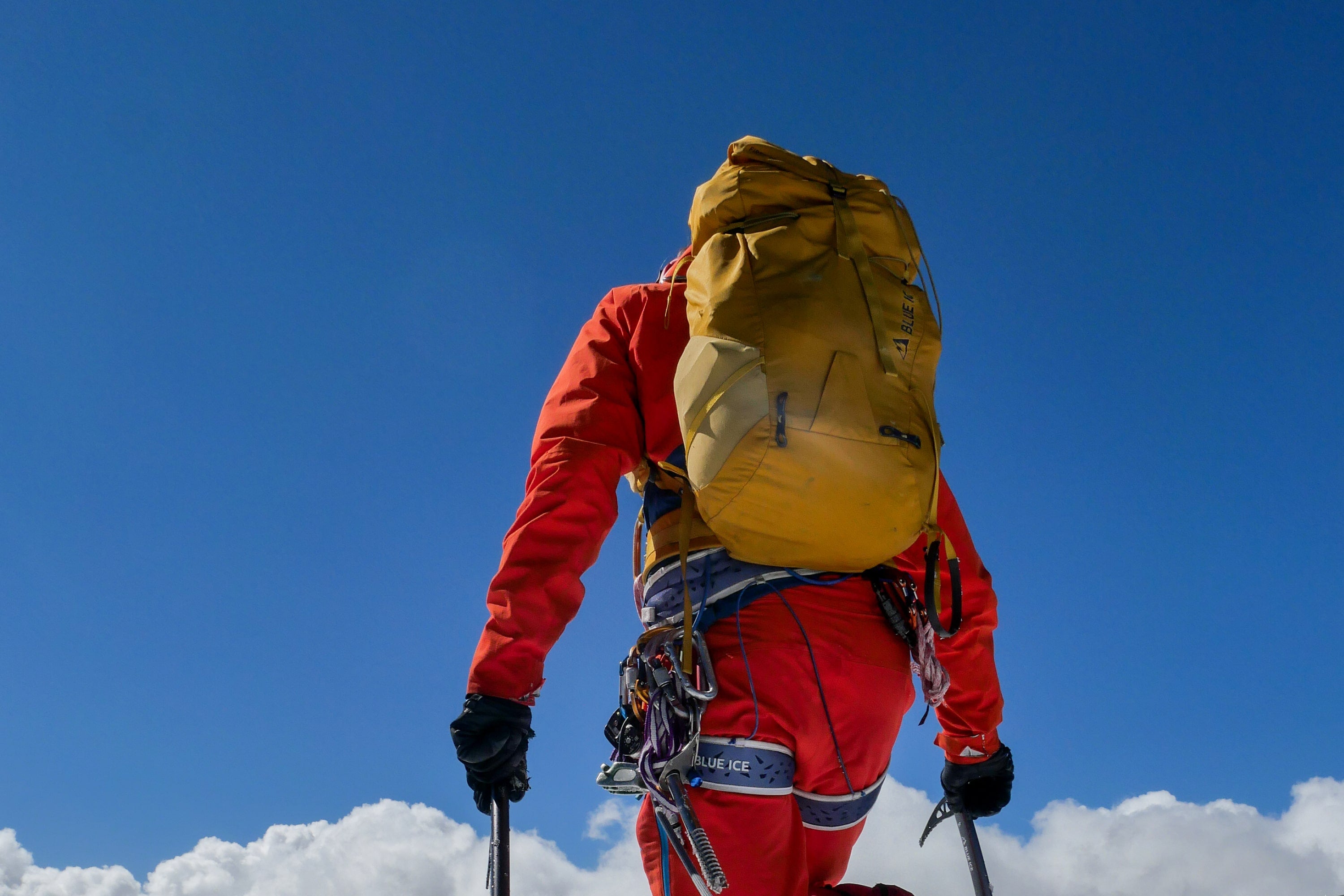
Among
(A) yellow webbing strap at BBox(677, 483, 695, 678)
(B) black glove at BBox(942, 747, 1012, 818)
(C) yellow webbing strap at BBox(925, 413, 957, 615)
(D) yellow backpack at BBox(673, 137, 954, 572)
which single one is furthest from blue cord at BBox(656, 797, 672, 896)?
(B) black glove at BBox(942, 747, 1012, 818)

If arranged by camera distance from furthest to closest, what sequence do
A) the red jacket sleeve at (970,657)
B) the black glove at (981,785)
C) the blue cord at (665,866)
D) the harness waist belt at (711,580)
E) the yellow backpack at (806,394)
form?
the black glove at (981,785) < the red jacket sleeve at (970,657) < the harness waist belt at (711,580) < the blue cord at (665,866) < the yellow backpack at (806,394)

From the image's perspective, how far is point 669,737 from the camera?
2961 mm

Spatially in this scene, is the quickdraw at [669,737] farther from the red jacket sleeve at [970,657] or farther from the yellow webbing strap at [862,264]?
the red jacket sleeve at [970,657]

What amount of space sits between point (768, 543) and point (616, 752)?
3.32ft

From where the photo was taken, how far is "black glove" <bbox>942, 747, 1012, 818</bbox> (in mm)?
4262

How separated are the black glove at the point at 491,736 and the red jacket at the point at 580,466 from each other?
2.0 inches

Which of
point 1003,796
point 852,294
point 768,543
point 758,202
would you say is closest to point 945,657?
point 1003,796

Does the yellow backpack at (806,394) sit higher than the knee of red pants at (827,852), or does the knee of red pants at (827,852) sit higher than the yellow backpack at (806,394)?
the yellow backpack at (806,394)

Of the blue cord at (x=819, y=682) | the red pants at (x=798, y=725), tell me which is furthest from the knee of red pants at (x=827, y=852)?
the blue cord at (x=819, y=682)

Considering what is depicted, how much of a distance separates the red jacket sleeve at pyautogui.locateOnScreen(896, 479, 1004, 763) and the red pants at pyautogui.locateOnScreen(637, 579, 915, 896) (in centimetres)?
97

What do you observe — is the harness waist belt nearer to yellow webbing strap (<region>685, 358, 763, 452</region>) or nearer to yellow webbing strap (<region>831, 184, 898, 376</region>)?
yellow webbing strap (<region>685, 358, 763, 452</region>)

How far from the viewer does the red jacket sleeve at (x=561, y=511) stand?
117 inches

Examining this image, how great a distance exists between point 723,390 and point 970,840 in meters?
2.59

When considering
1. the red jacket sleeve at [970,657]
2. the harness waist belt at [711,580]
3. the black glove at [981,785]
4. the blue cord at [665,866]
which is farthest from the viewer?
the black glove at [981,785]
